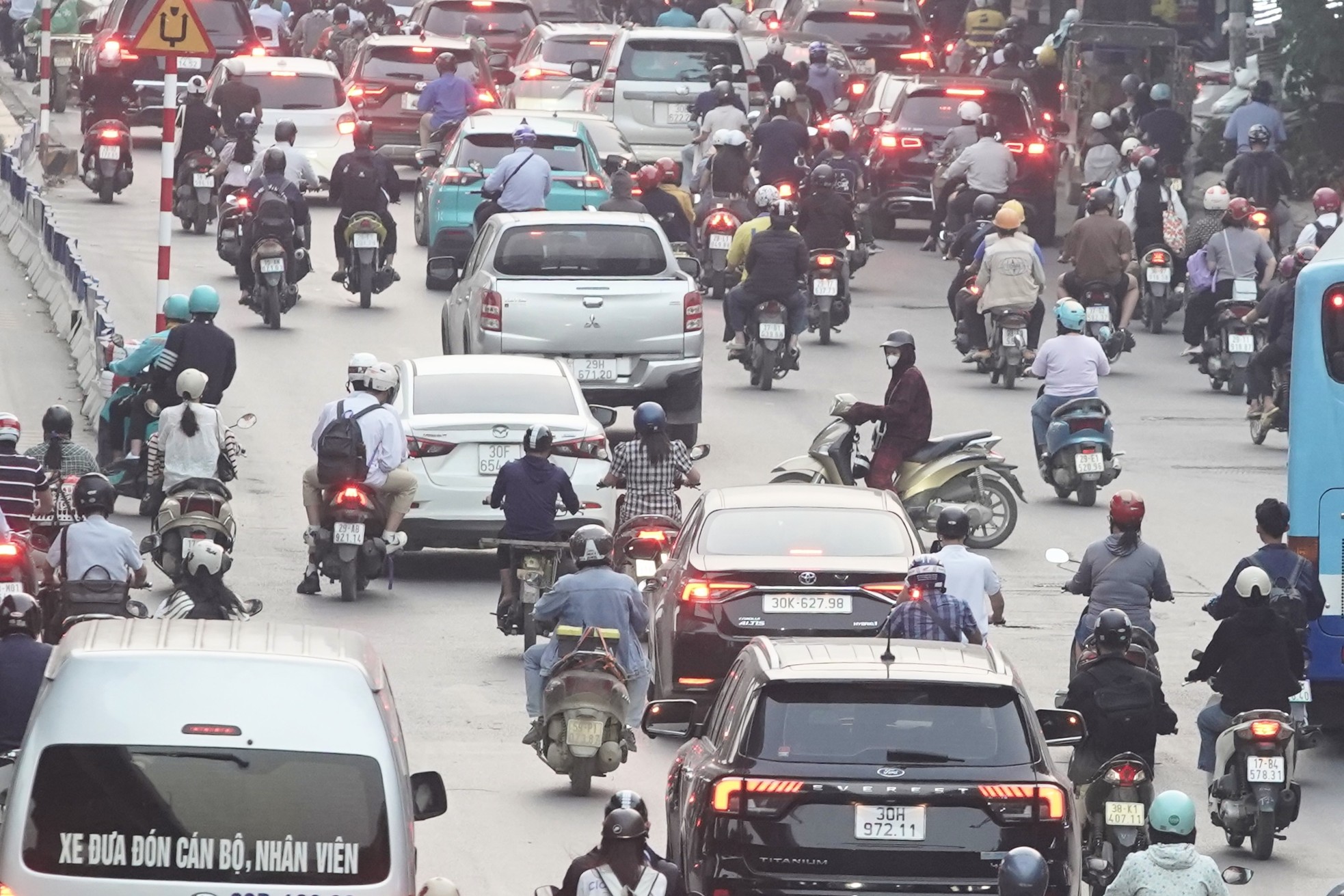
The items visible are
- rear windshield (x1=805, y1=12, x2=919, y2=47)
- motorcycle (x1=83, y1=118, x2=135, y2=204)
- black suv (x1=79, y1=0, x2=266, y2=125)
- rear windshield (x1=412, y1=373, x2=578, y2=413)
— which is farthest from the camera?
rear windshield (x1=805, y1=12, x2=919, y2=47)

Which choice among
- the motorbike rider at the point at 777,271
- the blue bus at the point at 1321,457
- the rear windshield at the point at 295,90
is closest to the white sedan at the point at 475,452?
the blue bus at the point at 1321,457

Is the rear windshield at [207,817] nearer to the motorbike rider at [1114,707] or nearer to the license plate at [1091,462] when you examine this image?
the motorbike rider at [1114,707]

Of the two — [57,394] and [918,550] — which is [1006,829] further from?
[57,394]

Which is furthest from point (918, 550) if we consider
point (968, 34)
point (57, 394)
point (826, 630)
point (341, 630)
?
point (968, 34)

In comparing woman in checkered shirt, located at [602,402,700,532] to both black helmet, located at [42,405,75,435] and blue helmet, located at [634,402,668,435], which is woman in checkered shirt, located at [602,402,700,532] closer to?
blue helmet, located at [634,402,668,435]

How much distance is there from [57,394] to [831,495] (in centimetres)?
1092

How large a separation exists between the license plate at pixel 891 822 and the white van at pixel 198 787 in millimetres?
1983

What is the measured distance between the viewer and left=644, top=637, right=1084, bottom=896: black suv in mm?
9930

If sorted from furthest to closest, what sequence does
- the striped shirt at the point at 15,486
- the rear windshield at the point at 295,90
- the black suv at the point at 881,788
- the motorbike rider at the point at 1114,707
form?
the rear windshield at the point at 295,90 < the striped shirt at the point at 15,486 < the motorbike rider at the point at 1114,707 < the black suv at the point at 881,788

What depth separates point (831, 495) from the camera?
50.6 feet

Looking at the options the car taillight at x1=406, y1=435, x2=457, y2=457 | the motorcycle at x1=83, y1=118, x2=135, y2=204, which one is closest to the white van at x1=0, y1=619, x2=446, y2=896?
the car taillight at x1=406, y1=435, x2=457, y2=457

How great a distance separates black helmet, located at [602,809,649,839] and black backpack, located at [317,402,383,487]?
926cm

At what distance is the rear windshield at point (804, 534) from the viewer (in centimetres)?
1486

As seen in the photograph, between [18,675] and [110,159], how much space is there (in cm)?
2372
